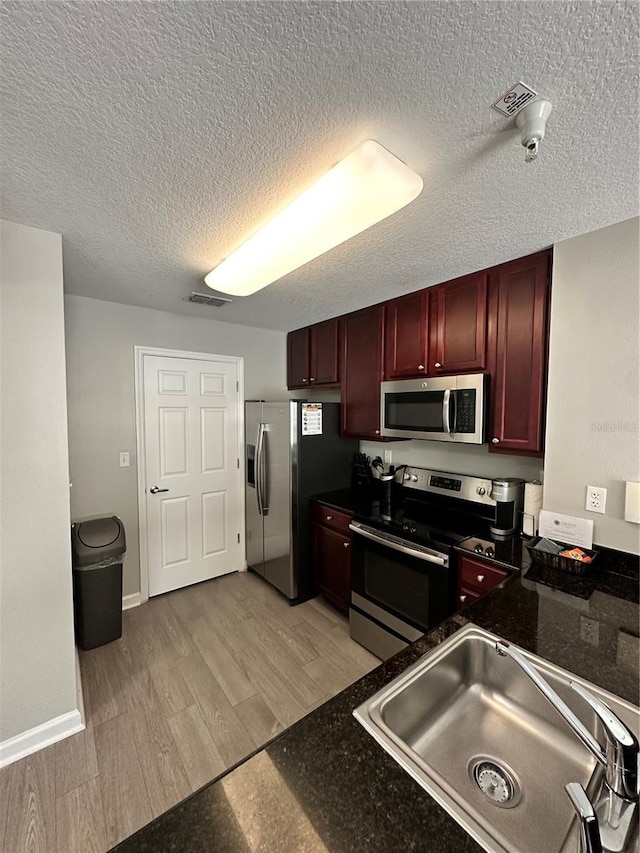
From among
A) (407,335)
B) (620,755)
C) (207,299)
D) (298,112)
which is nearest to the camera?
(620,755)

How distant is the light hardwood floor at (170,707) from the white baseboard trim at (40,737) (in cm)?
4

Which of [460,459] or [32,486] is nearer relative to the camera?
[32,486]

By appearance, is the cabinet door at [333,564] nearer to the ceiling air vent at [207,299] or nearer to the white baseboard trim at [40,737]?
the white baseboard trim at [40,737]

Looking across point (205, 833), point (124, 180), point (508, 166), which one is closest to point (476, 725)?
point (205, 833)

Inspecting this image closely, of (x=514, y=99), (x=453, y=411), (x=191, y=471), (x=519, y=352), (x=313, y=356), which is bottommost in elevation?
(x=191, y=471)

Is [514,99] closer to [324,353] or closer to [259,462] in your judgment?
[324,353]

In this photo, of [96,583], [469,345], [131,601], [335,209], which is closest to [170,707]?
[96,583]

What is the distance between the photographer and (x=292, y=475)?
2779mm

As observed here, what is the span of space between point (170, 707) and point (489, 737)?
1.70 meters

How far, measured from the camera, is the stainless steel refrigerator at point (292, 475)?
2783 millimetres

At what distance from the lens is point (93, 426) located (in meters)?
2.63

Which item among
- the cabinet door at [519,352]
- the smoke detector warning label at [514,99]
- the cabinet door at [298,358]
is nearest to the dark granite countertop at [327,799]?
the cabinet door at [519,352]

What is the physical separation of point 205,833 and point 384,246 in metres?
2.01

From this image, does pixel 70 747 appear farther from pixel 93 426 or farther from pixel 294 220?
pixel 294 220
